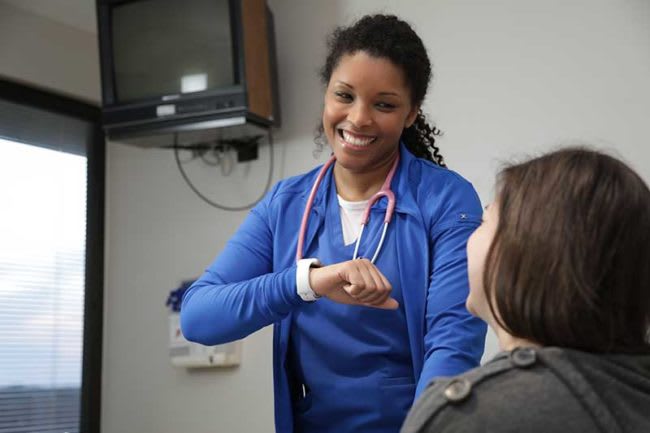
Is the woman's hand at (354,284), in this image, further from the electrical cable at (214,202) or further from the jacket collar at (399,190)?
the electrical cable at (214,202)

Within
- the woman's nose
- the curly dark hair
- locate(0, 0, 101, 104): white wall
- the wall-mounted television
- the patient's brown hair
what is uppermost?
locate(0, 0, 101, 104): white wall

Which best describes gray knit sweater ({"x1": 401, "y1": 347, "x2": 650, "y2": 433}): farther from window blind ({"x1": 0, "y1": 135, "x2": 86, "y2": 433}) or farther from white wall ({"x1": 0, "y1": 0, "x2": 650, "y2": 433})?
window blind ({"x1": 0, "y1": 135, "x2": 86, "y2": 433})

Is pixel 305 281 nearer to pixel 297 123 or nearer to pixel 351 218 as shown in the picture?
pixel 351 218

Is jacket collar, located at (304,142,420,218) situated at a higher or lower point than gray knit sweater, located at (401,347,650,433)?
higher

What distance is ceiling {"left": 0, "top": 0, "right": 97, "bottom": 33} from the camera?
3303 mm

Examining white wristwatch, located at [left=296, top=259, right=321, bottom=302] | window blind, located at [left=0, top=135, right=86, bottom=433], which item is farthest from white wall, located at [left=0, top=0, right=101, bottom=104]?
white wristwatch, located at [left=296, top=259, right=321, bottom=302]

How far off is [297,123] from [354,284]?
2.00 m

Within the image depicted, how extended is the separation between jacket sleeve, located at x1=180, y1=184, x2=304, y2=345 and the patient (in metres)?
0.55

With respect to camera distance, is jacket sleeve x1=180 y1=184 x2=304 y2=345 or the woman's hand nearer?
the woman's hand

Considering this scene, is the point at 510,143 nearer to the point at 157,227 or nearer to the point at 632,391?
the point at 157,227

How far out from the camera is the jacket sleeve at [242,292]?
1.38m

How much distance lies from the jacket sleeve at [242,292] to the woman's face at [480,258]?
18.2 inches

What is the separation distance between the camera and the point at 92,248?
3.62 metres

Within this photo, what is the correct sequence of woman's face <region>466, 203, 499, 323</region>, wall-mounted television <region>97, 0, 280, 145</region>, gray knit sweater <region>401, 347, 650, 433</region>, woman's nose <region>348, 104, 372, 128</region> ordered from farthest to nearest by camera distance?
wall-mounted television <region>97, 0, 280, 145</region> < woman's nose <region>348, 104, 372, 128</region> < woman's face <region>466, 203, 499, 323</region> < gray knit sweater <region>401, 347, 650, 433</region>
